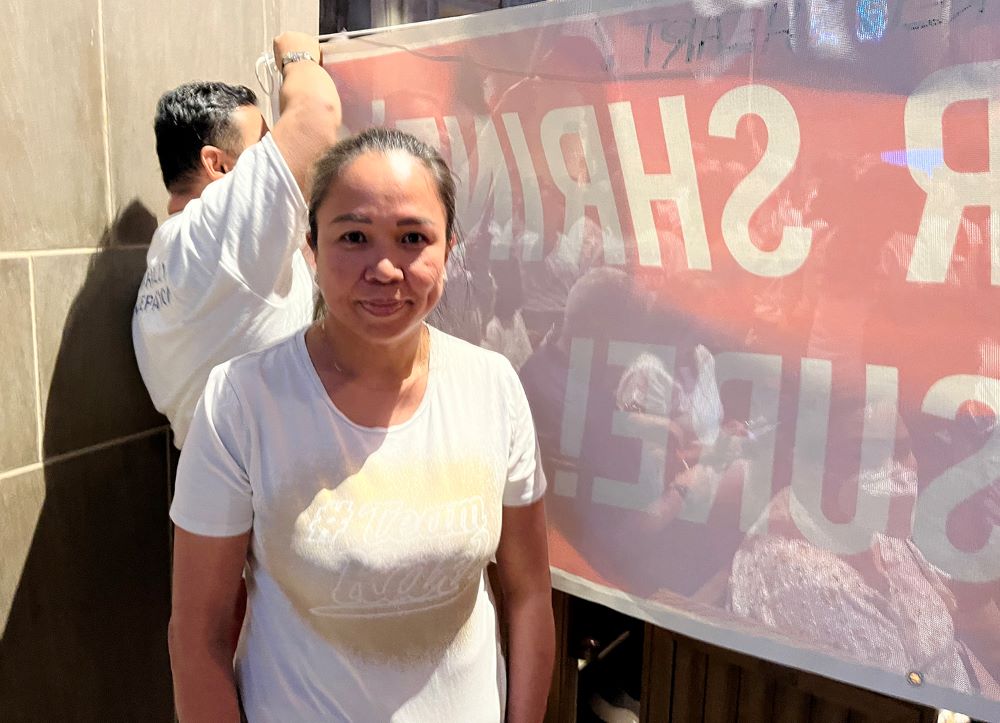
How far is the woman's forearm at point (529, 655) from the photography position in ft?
3.90

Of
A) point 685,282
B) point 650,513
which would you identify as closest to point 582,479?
point 650,513

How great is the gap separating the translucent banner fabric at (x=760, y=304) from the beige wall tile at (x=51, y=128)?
0.61 m

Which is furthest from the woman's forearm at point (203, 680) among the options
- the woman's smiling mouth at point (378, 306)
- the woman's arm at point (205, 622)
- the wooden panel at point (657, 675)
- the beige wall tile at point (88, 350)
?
the wooden panel at point (657, 675)

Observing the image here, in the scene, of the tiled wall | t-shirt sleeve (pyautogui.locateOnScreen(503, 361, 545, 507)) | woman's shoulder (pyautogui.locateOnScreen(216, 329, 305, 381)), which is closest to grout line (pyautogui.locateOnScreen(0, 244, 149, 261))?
the tiled wall

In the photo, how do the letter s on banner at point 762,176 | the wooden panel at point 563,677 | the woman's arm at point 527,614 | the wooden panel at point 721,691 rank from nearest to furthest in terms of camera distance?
the letter s on banner at point 762,176 < the woman's arm at point 527,614 < the wooden panel at point 721,691 < the wooden panel at point 563,677

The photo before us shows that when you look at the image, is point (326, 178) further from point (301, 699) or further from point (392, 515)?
point (301, 699)

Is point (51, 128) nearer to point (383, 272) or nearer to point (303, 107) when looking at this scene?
point (303, 107)

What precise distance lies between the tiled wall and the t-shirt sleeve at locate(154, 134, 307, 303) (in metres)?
0.25

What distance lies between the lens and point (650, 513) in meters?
1.23

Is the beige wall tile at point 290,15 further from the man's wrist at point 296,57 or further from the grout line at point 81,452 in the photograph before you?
the grout line at point 81,452

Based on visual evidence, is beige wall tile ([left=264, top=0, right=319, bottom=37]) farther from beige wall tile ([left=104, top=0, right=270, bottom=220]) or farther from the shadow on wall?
the shadow on wall

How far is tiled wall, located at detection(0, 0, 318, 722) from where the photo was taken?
1383mm

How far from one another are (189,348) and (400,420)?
1.87 feet

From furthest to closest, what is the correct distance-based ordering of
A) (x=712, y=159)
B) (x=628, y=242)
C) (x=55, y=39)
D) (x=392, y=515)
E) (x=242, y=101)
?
(x=242, y=101)
(x=55, y=39)
(x=628, y=242)
(x=712, y=159)
(x=392, y=515)
